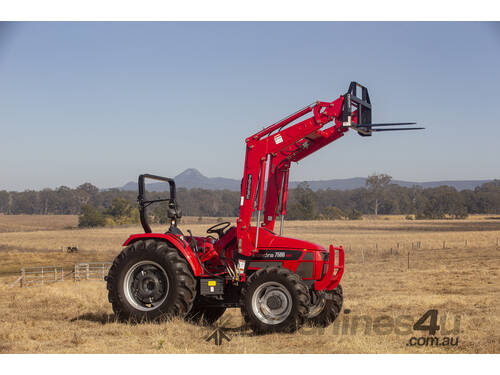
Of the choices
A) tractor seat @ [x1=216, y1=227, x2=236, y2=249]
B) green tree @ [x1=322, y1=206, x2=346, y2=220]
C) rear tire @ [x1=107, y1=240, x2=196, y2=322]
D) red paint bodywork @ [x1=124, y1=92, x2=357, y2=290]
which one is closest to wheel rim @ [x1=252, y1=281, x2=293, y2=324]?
red paint bodywork @ [x1=124, y1=92, x2=357, y2=290]

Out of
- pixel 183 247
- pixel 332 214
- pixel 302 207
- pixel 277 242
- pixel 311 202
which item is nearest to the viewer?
pixel 277 242

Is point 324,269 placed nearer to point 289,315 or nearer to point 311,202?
point 289,315

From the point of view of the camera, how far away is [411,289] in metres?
21.4

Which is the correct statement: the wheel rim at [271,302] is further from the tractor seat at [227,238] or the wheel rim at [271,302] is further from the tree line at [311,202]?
the tree line at [311,202]

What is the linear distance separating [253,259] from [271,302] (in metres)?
1.06

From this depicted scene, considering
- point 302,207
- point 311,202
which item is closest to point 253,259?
point 302,207

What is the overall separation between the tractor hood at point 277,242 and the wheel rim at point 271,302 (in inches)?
35.8

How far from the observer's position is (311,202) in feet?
391

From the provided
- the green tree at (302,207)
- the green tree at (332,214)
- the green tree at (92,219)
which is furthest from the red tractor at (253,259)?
the green tree at (332,214)

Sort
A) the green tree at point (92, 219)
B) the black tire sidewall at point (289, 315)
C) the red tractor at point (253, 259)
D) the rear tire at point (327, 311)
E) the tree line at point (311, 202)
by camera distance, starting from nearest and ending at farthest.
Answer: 1. the black tire sidewall at point (289, 315)
2. the red tractor at point (253, 259)
3. the rear tire at point (327, 311)
4. the green tree at point (92, 219)
5. the tree line at point (311, 202)

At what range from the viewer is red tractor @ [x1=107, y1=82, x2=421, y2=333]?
1027 centimetres

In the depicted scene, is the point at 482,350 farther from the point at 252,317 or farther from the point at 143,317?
the point at 143,317

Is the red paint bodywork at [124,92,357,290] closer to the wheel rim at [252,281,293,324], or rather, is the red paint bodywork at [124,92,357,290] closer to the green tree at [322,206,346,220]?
the wheel rim at [252,281,293,324]

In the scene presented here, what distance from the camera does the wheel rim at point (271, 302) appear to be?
32.2 feet
